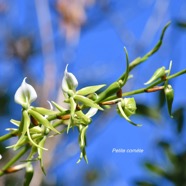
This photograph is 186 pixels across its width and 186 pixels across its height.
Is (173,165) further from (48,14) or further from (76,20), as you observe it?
(48,14)

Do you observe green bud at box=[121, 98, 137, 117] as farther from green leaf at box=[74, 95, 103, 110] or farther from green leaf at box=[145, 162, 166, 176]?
green leaf at box=[145, 162, 166, 176]

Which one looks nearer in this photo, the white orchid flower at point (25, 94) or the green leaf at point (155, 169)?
the white orchid flower at point (25, 94)

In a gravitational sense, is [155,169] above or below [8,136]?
below

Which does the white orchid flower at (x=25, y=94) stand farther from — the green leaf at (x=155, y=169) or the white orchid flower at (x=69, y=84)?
the green leaf at (x=155, y=169)

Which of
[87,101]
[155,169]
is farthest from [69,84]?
[155,169]

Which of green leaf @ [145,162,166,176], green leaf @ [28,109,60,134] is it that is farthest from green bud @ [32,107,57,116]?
green leaf @ [145,162,166,176]

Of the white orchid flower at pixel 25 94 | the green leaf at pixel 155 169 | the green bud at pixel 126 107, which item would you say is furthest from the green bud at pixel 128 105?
the green leaf at pixel 155 169

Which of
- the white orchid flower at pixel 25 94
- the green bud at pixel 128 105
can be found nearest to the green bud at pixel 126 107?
the green bud at pixel 128 105

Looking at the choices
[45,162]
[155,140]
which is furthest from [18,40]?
[155,140]

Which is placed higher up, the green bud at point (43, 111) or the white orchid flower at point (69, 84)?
the white orchid flower at point (69, 84)

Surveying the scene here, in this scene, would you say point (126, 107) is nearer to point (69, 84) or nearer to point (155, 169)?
point (69, 84)

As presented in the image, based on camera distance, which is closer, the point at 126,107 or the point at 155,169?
the point at 126,107

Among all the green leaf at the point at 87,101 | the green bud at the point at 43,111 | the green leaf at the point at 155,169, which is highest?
the green leaf at the point at 87,101
